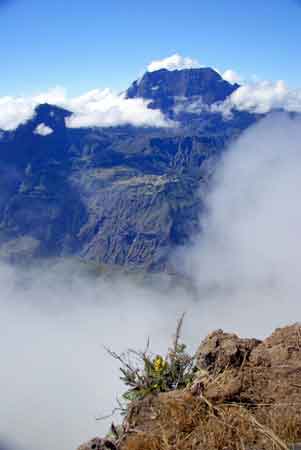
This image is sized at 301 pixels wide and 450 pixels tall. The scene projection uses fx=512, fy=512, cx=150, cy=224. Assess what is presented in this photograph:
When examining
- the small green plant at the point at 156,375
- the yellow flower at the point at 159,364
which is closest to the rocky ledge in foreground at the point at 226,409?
the small green plant at the point at 156,375

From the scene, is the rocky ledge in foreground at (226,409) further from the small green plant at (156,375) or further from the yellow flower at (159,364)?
the yellow flower at (159,364)

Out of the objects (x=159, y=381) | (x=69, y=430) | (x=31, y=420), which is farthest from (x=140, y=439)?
(x=31, y=420)

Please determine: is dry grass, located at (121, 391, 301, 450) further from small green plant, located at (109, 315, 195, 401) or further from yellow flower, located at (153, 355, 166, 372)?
yellow flower, located at (153, 355, 166, 372)

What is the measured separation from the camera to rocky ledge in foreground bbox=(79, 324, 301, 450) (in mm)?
7984

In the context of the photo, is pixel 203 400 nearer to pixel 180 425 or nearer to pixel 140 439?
pixel 180 425

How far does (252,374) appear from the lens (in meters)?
10.2

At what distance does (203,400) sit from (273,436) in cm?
144

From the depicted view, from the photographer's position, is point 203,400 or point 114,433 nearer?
Answer: point 203,400

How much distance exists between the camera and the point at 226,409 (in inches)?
340

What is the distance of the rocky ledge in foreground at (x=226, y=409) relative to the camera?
7984 millimetres

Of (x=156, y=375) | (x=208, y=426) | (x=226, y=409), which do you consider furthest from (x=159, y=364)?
(x=208, y=426)

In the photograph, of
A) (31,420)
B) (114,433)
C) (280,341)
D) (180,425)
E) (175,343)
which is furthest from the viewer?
(31,420)

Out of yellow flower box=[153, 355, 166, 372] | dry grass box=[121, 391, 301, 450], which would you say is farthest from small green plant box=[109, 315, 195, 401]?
dry grass box=[121, 391, 301, 450]

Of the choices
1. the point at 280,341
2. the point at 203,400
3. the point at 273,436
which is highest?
the point at 280,341
